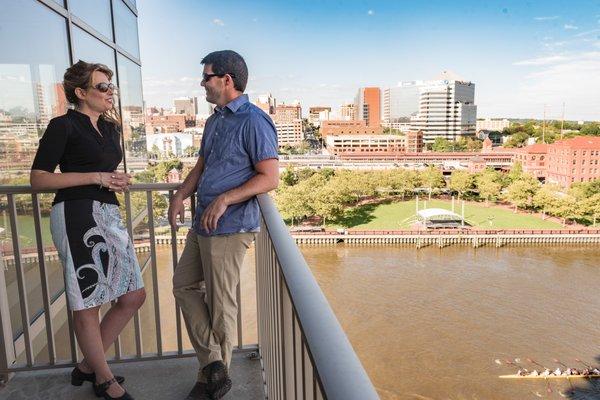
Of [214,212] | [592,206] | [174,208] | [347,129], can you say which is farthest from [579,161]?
[214,212]

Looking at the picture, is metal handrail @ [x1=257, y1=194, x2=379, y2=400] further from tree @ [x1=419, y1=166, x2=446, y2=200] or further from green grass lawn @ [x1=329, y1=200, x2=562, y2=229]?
tree @ [x1=419, y1=166, x2=446, y2=200]

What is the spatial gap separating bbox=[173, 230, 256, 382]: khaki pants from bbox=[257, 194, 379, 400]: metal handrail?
0.85 m

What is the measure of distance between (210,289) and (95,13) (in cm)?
338

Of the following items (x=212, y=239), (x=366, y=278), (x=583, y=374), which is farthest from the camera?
(x=366, y=278)

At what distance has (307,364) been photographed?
0.65 m

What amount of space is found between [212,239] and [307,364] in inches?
42.1

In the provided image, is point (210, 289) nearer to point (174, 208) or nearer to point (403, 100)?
point (174, 208)

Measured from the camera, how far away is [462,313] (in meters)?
19.4

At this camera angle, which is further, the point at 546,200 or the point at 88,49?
the point at 546,200

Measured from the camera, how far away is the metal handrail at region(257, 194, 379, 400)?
47 centimetres

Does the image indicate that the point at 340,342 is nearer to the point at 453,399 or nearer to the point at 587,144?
the point at 453,399

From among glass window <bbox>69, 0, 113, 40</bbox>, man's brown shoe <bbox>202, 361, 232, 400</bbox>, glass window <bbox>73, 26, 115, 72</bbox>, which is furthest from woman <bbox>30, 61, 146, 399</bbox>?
glass window <bbox>69, 0, 113, 40</bbox>

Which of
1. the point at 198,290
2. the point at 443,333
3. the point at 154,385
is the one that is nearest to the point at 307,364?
the point at 198,290

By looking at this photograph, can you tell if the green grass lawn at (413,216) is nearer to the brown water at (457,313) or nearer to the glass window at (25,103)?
the brown water at (457,313)
